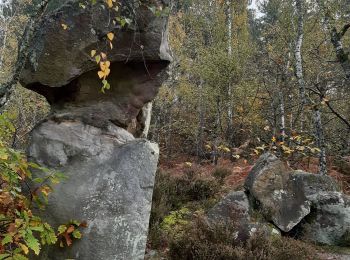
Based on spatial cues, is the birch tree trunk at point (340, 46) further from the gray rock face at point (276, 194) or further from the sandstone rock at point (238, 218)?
the sandstone rock at point (238, 218)

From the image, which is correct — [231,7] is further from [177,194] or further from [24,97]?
[177,194]

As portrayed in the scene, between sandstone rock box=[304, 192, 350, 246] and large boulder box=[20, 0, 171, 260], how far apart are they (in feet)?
12.2

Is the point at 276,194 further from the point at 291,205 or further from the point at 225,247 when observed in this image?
the point at 225,247

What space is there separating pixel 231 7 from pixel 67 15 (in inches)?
606

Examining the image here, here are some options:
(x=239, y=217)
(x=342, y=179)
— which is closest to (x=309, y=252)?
(x=239, y=217)

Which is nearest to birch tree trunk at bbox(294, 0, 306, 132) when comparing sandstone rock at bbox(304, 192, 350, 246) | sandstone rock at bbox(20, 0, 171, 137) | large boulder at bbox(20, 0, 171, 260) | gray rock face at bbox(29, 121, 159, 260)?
sandstone rock at bbox(304, 192, 350, 246)

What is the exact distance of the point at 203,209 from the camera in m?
7.43

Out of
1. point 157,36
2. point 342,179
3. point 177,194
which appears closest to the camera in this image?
point 157,36

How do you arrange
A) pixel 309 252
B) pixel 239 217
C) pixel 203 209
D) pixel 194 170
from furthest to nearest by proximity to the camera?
pixel 194 170 < pixel 203 209 < pixel 239 217 < pixel 309 252

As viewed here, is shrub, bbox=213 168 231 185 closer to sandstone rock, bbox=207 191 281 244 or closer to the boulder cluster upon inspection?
the boulder cluster

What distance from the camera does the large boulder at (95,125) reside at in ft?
12.3

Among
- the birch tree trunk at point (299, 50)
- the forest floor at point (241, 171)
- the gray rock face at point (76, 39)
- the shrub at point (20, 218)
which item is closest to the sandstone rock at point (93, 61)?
the gray rock face at point (76, 39)

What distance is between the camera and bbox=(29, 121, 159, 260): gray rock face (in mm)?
3721

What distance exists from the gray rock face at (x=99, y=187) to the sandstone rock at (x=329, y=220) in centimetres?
374
